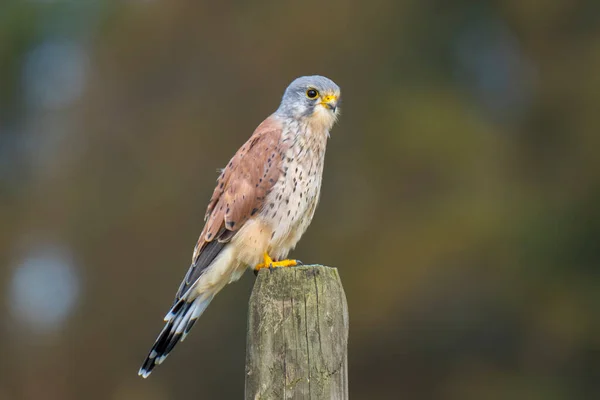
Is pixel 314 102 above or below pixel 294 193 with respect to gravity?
above

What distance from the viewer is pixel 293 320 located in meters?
3.08

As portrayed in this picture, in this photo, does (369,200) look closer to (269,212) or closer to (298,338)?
(269,212)

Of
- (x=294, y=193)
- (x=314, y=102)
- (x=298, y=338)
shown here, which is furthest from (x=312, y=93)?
(x=298, y=338)

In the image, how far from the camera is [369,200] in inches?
460

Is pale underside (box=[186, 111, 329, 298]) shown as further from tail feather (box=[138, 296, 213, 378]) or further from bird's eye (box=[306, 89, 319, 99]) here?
bird's eye (box=[306, 89, 319, 99])

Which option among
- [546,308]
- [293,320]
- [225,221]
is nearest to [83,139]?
[546,308]

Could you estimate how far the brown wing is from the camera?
4.71m

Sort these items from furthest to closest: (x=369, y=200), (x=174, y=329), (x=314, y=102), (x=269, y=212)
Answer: (x=369, y=200) → (x=314, y=102) → (x=269, y=212) → (x=174, y=329)

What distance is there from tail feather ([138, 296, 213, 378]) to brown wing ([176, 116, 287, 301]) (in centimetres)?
17

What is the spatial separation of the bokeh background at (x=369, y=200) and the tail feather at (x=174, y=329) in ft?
20.1

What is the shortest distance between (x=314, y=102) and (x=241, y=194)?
61cm

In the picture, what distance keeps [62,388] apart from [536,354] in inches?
213

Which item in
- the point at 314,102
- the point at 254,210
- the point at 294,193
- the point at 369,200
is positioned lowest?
the point at 369,200

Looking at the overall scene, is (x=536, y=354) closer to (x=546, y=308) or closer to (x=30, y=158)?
(x=546, y=308)
